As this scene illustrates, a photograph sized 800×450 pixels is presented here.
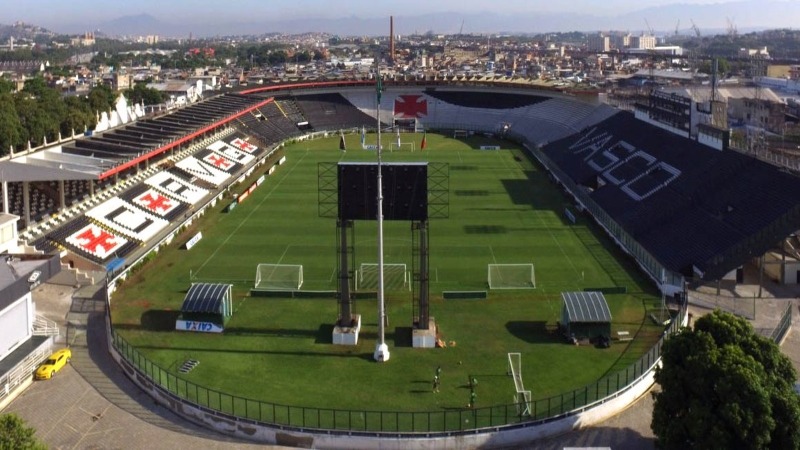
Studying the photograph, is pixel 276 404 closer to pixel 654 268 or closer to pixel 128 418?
pixel 128 418

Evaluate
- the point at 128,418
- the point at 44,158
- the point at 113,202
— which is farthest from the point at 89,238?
the point at 128,418

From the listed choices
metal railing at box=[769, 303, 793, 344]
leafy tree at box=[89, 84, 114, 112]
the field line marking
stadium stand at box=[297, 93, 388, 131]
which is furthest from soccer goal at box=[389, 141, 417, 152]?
metal railing at box=[769, 303, 793, 344]

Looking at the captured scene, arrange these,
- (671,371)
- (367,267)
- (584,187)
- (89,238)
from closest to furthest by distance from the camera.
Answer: (671,371), (367,267), (89,238), (584,187)

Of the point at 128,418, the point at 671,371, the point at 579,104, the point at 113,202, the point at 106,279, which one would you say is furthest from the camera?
the point at 579,104

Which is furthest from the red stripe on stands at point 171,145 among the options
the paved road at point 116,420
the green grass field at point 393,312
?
the paved road at point 116,420

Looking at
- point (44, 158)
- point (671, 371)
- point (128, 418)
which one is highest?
point (44, 158)

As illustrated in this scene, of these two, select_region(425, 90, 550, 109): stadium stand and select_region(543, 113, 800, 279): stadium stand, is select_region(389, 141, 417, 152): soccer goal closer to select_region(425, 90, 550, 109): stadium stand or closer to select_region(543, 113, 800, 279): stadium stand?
select_region(543, 113, 800, 279): stadium stand

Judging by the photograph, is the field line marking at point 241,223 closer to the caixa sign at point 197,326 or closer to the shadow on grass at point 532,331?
the caixa sign at point 197,326
